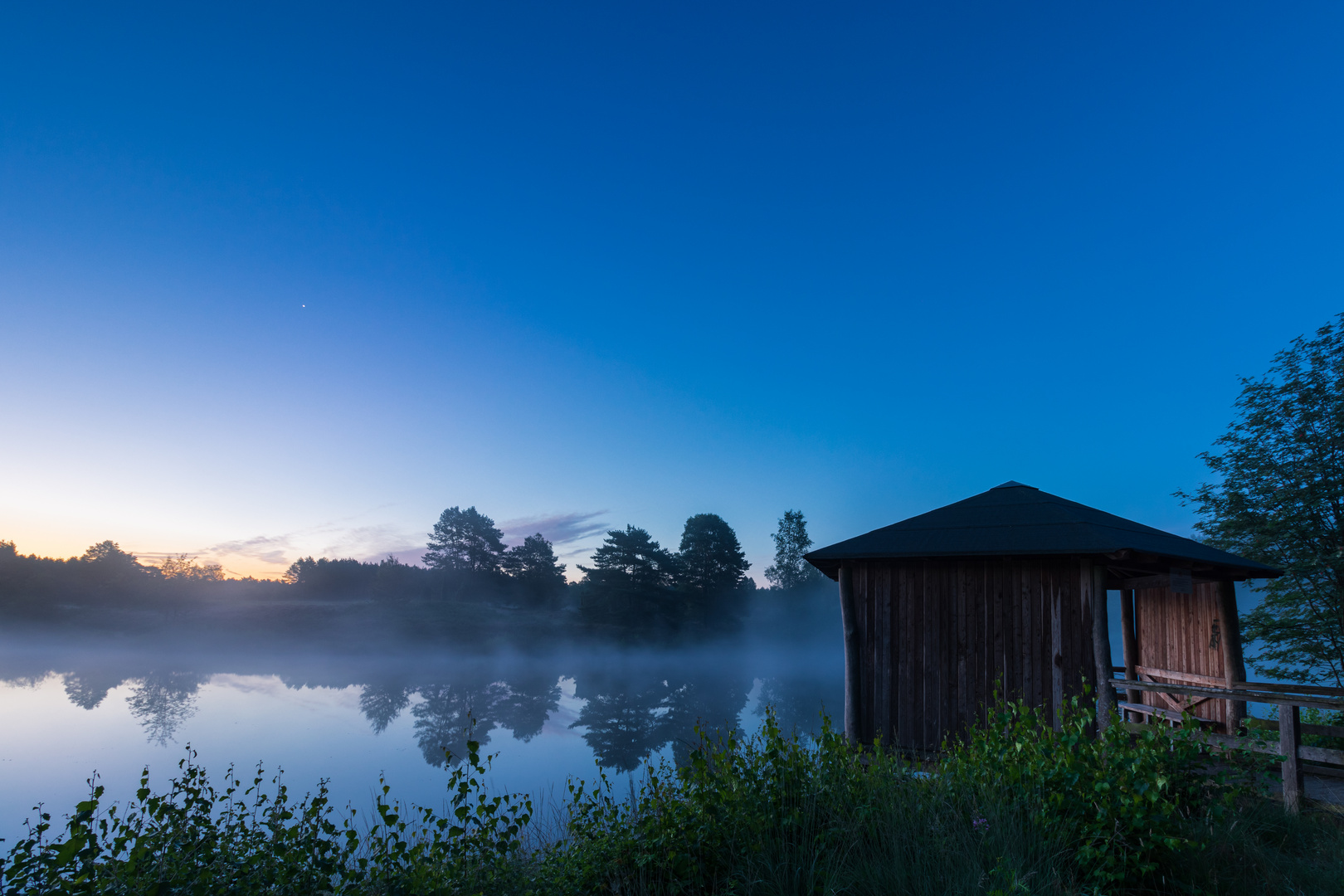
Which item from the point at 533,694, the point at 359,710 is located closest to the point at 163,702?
the point at 359,710

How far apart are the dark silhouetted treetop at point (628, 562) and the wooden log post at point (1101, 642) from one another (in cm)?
3992

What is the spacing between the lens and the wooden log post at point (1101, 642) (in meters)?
7.45

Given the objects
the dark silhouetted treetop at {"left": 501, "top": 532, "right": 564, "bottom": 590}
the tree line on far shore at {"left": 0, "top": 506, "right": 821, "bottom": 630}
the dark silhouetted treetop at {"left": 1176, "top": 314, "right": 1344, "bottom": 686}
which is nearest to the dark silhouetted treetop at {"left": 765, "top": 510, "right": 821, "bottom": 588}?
the tree line on far shore at {"left": 0, "top": 506, "right": 821, "bottom": 630}

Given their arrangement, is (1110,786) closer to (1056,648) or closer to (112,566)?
(1056,648)

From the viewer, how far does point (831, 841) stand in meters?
4.02

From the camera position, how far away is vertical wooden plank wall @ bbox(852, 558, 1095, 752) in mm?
8047

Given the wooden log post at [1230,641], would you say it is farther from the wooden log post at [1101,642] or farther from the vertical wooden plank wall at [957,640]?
the vertical wooden plank wall at [957,640]

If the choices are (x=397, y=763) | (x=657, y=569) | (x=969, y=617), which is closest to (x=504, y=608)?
(x=657, y=569)

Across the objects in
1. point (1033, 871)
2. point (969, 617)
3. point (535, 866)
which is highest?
point (969, 617)

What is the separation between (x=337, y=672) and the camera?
1486 inches

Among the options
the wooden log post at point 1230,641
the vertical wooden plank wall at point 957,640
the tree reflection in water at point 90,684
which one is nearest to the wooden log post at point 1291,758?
the vertical wooden plank wall at point 957,640

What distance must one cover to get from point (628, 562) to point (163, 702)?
94.0ft

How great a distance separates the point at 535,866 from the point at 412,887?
111cm

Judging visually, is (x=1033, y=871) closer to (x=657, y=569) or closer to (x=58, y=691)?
(x=58, y=691)
